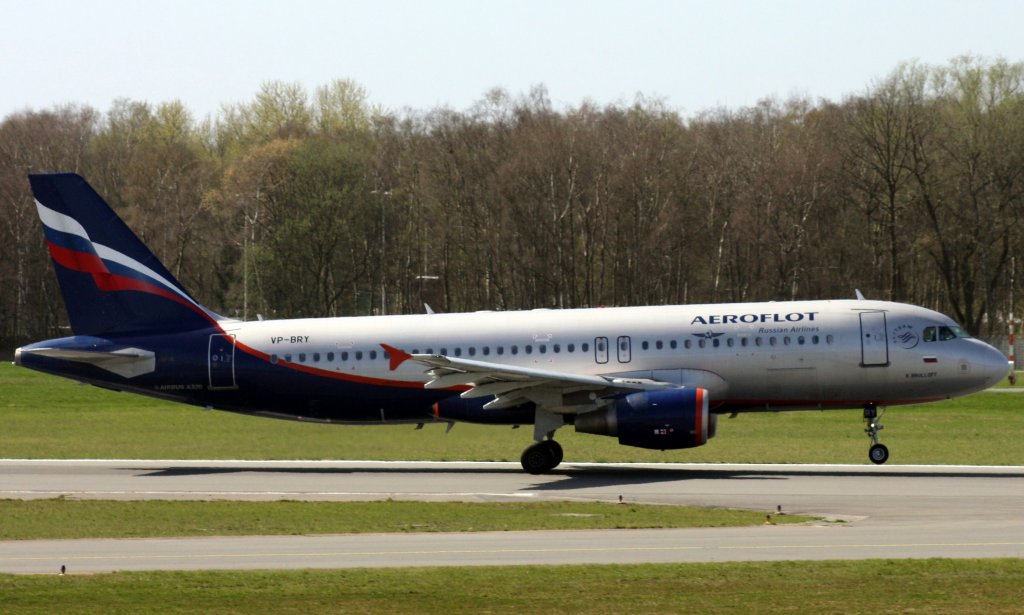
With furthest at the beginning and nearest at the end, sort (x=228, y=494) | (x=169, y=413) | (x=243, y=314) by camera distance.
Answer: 1. (x=243, y=314)
2. (x=169, y=413)
3. (x=228, y=494)

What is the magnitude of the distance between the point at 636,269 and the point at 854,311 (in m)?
54.5

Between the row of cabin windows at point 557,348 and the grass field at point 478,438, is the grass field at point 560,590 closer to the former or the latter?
the row of cabin windows at point 557,348

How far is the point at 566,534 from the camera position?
79.2 feet

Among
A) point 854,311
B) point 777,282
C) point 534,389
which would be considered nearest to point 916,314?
point 854,311

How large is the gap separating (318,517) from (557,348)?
1053 cm

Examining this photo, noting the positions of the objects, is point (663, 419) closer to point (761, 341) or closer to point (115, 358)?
point (761, 341)

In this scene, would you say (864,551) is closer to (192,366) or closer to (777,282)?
(192,366)

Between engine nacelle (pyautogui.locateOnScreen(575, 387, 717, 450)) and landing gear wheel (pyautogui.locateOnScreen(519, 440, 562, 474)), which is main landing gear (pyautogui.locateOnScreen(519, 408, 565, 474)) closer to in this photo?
landing gear wheel (pyautogui.locateOnScreen(519, 440, 562, 474))

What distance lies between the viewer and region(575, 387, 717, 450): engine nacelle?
33.4m

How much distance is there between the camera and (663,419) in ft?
110

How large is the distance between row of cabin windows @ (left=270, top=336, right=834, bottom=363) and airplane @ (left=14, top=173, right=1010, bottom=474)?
4 cm

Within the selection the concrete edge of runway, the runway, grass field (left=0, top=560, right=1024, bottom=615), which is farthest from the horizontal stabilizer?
grass field (left=0, top=560, right=1024, bottom=615)

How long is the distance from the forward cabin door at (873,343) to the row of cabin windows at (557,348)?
79 centimetres

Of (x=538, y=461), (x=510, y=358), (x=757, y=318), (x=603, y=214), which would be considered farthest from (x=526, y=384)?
(x=603, y=214)
